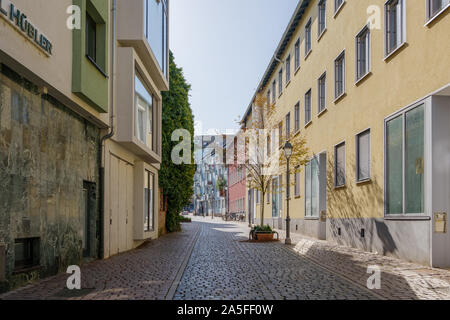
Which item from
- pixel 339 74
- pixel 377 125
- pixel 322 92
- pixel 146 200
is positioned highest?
pixel 339 74

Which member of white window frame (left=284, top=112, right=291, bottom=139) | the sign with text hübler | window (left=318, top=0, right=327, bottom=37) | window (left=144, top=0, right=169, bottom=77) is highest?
window (left=318, top=0, right=327, bottom=37)

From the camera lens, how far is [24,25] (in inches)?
299

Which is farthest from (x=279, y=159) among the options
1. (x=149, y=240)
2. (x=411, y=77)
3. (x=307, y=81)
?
(x=411, y=77)

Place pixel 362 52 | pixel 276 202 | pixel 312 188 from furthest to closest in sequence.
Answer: pixel 276 202 < pixel 312 188 < pixel 362 52

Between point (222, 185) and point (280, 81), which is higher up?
point (280, 81)

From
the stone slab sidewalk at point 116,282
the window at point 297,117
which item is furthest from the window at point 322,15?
the stone slab sidewalk at point 116,282

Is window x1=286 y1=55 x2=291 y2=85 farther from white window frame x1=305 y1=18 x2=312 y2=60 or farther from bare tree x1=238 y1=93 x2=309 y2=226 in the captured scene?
bare tree x1=238 y1=93 x2=309 y2=226

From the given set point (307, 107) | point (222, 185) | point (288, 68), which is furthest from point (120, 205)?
point (222, 185)

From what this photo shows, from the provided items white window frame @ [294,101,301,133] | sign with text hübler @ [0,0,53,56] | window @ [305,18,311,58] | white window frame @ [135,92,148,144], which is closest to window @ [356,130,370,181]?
white window frame @ [135,92,148,144]

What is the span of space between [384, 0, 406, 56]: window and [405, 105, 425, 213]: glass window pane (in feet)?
7.25

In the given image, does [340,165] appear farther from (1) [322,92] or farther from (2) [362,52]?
(1) [322,92]

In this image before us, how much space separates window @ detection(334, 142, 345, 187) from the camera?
55.6 ft

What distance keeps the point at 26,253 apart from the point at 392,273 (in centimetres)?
682

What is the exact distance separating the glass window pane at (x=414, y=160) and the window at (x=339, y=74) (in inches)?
240
